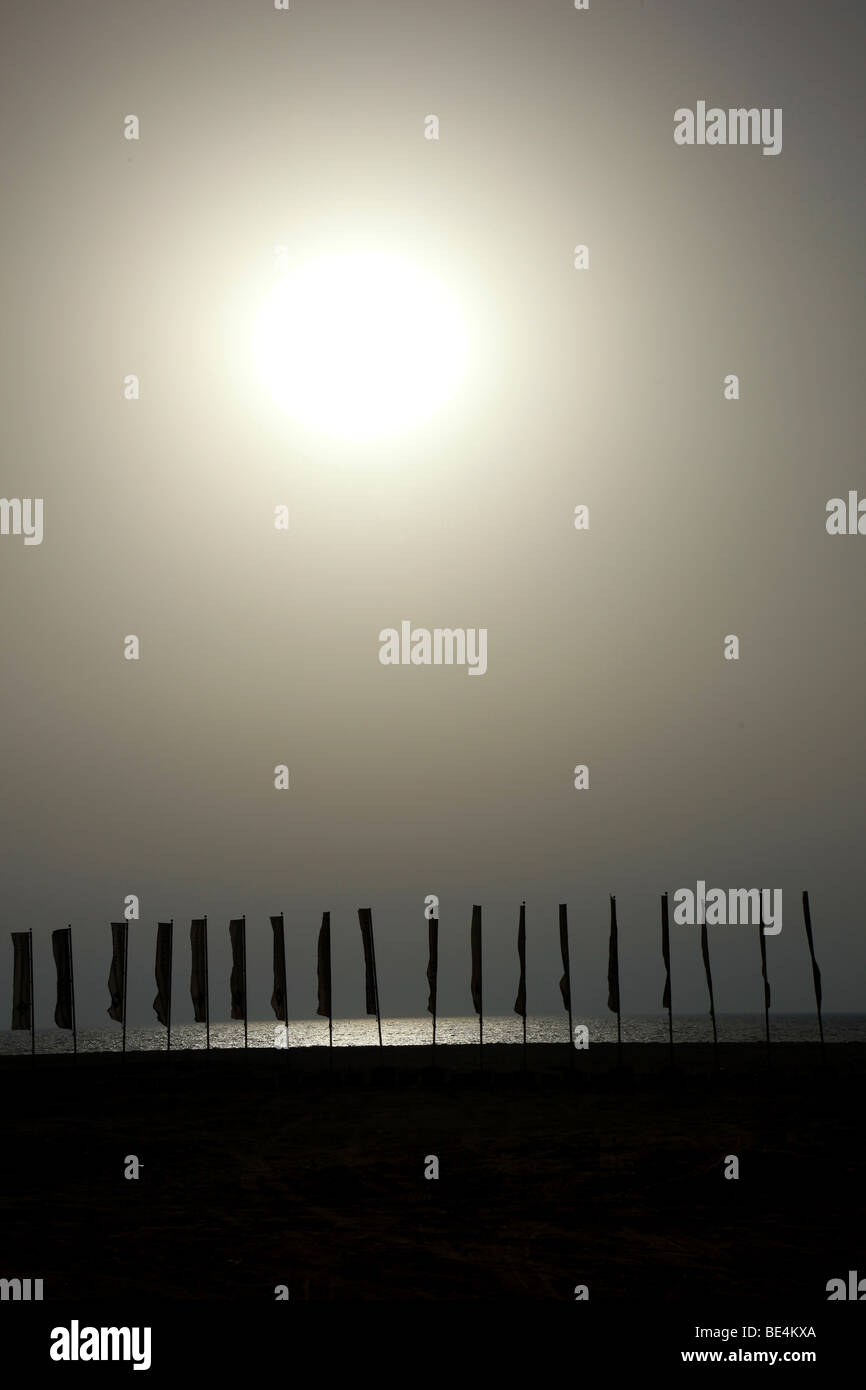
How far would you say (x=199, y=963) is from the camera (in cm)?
4591

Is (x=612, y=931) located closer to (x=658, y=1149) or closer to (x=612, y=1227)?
(x=658, y=1149)

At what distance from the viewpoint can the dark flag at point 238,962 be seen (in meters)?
45.9

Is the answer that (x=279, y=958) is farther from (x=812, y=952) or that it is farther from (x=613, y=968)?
(x=812, y=952)

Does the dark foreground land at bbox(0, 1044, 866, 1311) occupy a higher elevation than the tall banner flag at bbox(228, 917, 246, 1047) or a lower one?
lower

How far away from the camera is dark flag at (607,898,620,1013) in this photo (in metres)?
Answer: 47.4

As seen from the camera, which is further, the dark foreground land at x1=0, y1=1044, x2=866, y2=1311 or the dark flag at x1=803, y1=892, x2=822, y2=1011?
the dark flag at x1=803, y1=892, x2=822, y2=1011

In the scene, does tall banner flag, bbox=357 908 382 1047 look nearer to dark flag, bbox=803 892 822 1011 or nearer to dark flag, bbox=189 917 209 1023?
dark flag, bbox=189 917 209 1023

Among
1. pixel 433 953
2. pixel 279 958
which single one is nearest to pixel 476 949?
pixel 433 953

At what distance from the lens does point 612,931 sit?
156 feet

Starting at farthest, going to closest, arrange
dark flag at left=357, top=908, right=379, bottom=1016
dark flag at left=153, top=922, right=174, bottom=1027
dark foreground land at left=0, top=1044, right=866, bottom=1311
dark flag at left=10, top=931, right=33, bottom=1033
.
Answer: dark flag at left=357, top=908, right=379, bottom=1016 < dark flag at left=153, top=922, right=174, bottom=1027 < dark flag at left=10, top=931, right=33, bottom=1033 < dark foreground land at left=0, top=1044, right=866, bottom=1311

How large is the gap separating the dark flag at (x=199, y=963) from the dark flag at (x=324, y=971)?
14.4 feet

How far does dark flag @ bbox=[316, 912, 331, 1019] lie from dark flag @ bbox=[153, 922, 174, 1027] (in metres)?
5.73

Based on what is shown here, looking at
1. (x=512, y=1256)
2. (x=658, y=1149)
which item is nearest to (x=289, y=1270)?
(x=512, y=1256)

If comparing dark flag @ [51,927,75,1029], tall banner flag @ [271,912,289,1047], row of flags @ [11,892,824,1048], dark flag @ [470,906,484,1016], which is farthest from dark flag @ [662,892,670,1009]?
dark flag @ [51,927,75,1029]
